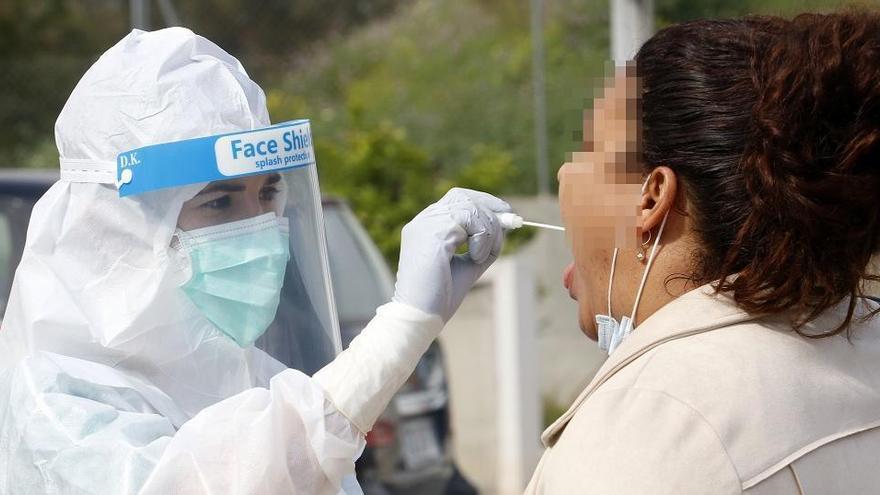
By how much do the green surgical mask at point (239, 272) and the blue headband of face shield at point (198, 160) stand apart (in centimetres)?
12

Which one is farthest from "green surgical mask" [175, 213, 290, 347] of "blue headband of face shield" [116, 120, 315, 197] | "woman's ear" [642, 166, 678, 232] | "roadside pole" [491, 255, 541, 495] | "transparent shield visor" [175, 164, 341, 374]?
"roadside pole" [491, 255, 541, 495]

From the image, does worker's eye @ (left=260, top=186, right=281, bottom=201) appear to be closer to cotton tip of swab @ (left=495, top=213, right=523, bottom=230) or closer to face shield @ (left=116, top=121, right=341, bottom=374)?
face shield @ (left=116, top=121, right=341, bottom=374)

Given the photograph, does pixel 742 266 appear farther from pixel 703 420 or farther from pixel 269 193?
pixel 269 193

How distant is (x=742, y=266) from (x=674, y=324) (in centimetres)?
12

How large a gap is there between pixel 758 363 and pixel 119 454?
2.98ft

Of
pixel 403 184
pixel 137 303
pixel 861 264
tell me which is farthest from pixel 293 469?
pixel 403 184

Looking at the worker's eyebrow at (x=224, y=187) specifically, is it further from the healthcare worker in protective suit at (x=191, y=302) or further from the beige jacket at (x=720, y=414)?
the beige jacket at (x=720, y=414)

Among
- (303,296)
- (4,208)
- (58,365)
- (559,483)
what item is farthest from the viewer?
(4,208)

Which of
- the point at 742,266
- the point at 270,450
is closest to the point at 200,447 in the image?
the point at 270,450

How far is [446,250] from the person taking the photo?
1.73 m

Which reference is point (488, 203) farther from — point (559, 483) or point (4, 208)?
point (4, 208)

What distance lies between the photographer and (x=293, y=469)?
1674mm

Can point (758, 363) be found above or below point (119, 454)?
above

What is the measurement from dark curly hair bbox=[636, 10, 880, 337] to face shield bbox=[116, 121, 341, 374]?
0.72 meters
